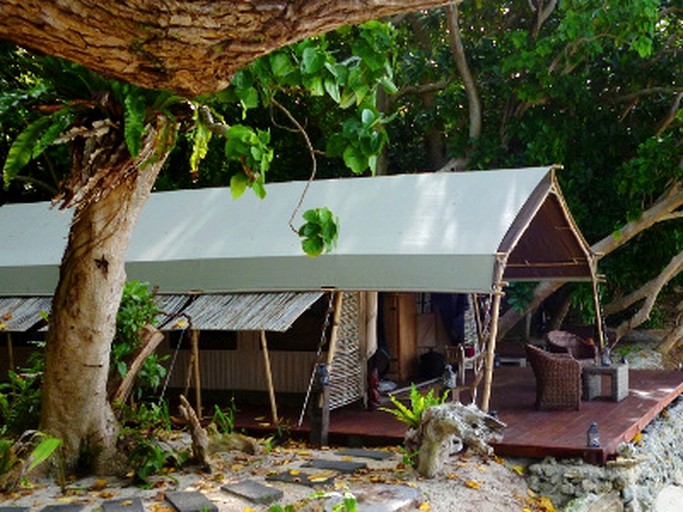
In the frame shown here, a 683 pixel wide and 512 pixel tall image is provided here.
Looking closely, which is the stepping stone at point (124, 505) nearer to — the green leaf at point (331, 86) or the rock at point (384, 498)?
the rock at point (384, 498)

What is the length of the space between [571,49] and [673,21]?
94.9 inches

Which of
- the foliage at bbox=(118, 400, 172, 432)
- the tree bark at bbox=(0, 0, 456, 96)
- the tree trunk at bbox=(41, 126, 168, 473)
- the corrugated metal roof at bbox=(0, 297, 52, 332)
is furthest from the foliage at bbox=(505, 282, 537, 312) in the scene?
the tree bark at bbox=(0, 0, 456, 96)

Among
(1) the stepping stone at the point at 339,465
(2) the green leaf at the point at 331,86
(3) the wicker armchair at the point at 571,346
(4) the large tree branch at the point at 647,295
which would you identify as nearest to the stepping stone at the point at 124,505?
(1) the stepping stone at the point at 339,465

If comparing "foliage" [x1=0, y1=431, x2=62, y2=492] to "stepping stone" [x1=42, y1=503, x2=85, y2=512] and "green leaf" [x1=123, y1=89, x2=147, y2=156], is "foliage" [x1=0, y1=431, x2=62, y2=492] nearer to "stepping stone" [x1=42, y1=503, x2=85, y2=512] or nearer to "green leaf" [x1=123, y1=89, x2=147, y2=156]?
"stepping stone" [x1=42, y1=503, x2=85, y2=512]

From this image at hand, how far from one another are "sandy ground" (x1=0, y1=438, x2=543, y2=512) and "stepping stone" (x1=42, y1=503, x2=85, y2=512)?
0.08m

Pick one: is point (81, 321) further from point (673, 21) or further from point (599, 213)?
point (673, 21)

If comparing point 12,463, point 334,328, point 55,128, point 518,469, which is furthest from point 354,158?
point 334,328

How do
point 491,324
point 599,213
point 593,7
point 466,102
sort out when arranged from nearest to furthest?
1. point 491,324
2. point 593,7
3. point 599,213
4. point 466,102

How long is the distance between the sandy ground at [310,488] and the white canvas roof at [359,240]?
5.87 ft

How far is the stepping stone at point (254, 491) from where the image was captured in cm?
585

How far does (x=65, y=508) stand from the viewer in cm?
562

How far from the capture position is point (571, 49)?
45.3ft

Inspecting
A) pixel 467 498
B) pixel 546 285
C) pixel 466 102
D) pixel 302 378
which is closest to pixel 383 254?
pixel 302 378

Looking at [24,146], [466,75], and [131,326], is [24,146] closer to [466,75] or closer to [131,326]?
[131,326]
